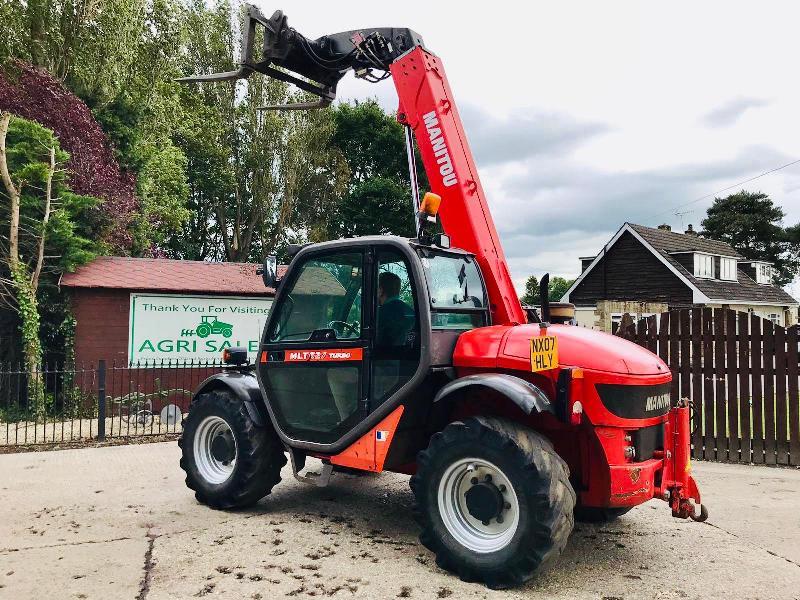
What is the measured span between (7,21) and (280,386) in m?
15.8

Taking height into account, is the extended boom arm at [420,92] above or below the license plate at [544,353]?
above

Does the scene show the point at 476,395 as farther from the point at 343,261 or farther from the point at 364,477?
the point at 364,477

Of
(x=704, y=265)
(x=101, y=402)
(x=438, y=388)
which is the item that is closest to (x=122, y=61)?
(x=101, y=402)

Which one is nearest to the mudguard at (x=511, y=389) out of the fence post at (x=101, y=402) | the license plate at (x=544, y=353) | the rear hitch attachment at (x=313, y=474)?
the license plate at (x=544, y=353)

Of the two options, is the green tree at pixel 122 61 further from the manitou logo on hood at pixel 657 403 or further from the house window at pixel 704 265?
the house window at pixel 704 265

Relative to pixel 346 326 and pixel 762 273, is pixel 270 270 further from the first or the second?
pixel 762 273


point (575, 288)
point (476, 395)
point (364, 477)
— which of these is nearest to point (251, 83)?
point (575, 288)

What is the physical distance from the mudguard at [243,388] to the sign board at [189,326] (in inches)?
298

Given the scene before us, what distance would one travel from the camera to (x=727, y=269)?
31.9 m

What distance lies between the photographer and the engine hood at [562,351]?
391 centimetres

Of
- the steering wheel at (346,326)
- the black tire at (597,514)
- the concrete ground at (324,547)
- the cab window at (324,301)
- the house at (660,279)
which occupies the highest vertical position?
the house at (660,279)

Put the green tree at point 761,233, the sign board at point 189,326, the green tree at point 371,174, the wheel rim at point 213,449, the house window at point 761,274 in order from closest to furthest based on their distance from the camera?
the wheel rim at point 213,449
the sign board at point 189,326
the green tree at point 371,174
the house window at point 761,274
the green tree at point 761,233

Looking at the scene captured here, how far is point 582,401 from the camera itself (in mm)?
3879

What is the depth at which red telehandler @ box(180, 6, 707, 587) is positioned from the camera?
3812mm
